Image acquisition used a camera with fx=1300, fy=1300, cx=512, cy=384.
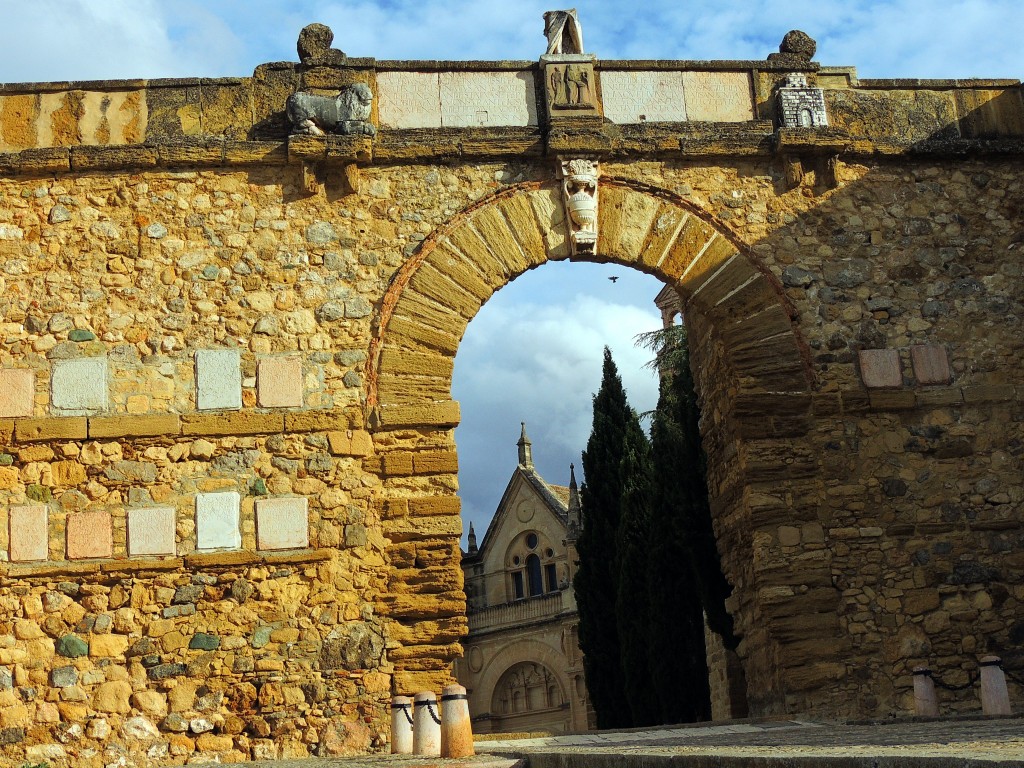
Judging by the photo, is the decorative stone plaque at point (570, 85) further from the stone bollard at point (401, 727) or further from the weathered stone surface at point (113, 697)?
the weathered stone surface at point (113, 697)

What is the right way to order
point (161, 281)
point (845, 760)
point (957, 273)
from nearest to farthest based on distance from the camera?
point (845, 760), point (161, 281), point (957, 273)

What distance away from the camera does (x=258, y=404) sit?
927cm

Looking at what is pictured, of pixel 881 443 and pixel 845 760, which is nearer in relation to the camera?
pixel 845 760

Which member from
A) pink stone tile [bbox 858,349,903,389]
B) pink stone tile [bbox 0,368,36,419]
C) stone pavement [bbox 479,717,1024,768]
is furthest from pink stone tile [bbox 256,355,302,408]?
pink stone tile [bbox 858,349,903,389]

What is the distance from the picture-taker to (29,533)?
8867 mm

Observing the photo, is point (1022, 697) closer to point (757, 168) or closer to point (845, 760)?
point (757, 168)

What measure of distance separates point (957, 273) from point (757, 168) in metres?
1.77

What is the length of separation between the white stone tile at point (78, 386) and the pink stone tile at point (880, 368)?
5602 millimetres

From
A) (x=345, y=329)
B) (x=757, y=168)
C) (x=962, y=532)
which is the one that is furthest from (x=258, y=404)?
(x=962, y=532)

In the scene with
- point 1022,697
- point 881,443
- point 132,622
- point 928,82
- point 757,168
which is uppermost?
point 928,82

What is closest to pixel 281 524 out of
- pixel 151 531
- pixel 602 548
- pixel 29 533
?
pixel 151 531

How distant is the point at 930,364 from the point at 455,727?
5.07 m

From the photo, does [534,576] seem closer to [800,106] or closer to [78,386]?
[800,106]

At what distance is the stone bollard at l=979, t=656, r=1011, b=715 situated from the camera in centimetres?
790
